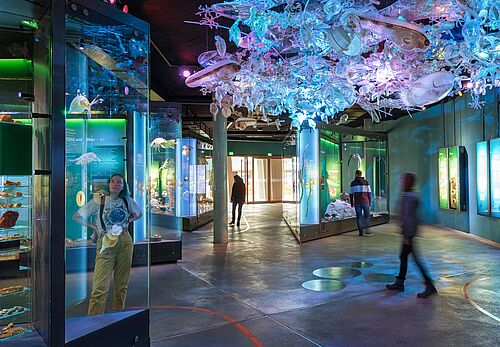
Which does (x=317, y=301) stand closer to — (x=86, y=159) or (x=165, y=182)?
(x=86, y=159)

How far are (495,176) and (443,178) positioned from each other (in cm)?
296

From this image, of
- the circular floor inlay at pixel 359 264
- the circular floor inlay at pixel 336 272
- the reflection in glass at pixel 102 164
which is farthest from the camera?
the circular floor inlay at pixel 359 264

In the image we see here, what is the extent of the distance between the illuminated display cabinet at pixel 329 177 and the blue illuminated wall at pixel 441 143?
1342 mm

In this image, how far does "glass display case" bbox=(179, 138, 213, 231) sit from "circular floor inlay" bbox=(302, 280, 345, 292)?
6.42 meters

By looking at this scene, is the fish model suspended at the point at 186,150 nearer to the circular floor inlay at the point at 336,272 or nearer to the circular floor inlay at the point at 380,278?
the circular floor inlay at the point at 336,272

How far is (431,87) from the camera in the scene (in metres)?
4.80

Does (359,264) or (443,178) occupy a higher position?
(443,178)

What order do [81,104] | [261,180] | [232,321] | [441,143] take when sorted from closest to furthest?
[232,321] → [81,104] → [441,143] → [261,180]

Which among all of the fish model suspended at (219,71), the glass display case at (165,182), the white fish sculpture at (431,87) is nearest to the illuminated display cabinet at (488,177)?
the white fish sculpture at (431,87)

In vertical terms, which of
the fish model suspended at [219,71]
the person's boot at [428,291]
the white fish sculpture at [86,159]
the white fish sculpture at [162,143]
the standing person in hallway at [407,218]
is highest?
the fish model suspended at [219,71]

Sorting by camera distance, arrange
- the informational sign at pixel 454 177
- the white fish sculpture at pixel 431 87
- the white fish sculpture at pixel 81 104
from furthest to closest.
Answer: the informational sign at pixel 454 177, the white fish sculpture at pixel 81 104, the white fish sculpture at pixel 431 87

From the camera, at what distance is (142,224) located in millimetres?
6699

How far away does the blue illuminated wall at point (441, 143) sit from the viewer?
9.86 metres

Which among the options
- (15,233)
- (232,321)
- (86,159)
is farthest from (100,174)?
(232,321)
